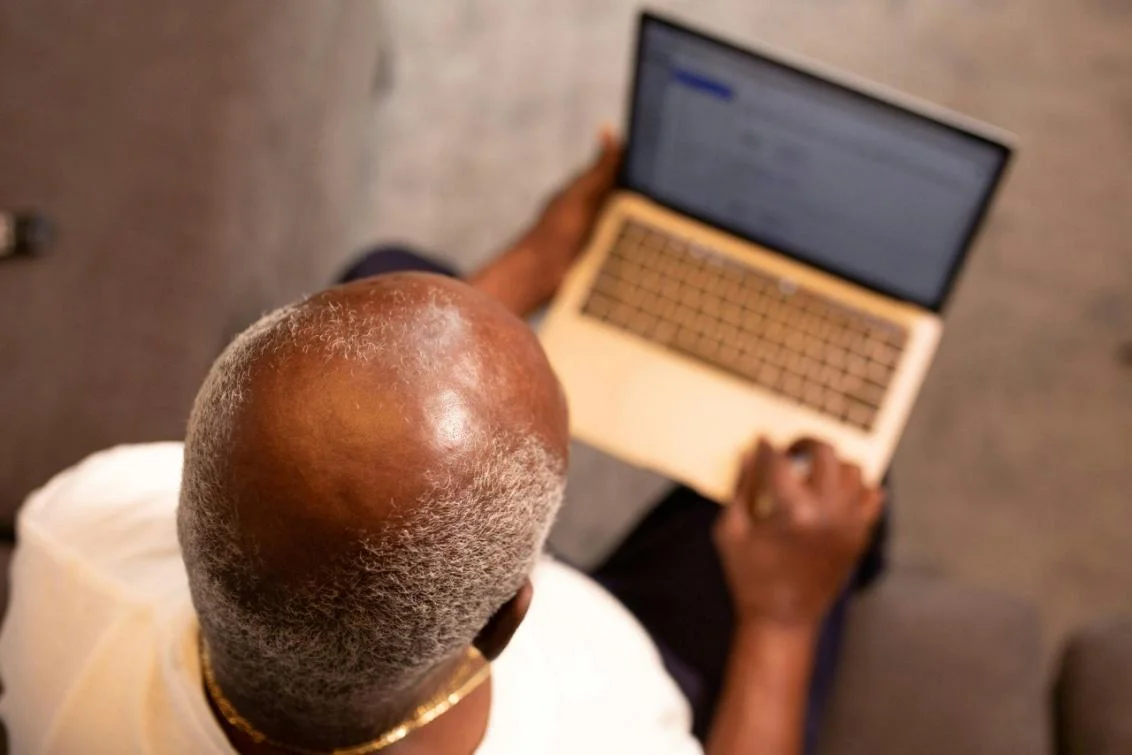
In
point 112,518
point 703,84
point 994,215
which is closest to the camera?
point 112,518

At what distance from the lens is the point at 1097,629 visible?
1115 mm

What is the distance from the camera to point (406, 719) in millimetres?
641

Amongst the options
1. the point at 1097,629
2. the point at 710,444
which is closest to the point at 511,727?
the point at 710,444

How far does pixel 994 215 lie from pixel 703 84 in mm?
886

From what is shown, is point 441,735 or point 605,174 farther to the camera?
point 605,174

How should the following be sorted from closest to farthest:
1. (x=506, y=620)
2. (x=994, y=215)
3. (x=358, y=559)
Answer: (x=358, y=559), (x=506, y=620), (x=994, y=215)

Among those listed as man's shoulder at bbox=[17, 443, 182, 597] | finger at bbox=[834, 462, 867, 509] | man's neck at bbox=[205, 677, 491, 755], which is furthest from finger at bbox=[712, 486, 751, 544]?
man's shoulder at bbox=[17, 443, 182, 597]

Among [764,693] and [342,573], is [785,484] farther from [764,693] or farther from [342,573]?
[342,573]

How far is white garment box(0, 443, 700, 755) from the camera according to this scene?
661 mm

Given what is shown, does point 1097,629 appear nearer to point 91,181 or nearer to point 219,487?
point 219,487

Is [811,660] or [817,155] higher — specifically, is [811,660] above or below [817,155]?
below

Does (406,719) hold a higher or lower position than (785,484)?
higher

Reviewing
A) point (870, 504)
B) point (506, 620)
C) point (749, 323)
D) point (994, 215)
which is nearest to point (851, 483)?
point (870, 504)

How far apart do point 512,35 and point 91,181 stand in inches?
33.0
